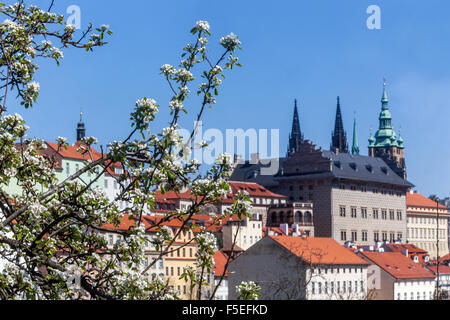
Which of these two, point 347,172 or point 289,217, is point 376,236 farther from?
point 289,217

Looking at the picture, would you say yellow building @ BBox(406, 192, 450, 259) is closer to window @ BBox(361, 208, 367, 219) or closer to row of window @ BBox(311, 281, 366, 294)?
window @ BBox(361, 208, 367, 219)

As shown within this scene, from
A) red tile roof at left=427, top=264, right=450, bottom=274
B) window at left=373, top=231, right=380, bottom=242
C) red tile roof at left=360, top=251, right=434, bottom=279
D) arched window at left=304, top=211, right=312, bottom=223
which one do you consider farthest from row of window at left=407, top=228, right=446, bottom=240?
red tile roof at left=360, top=251, right=434, bottom=279

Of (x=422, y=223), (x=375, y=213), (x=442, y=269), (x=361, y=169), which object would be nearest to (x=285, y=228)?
(x=442, y=269)

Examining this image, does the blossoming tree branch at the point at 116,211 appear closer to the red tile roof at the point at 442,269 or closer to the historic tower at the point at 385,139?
the red tile roof at the point at 442,269

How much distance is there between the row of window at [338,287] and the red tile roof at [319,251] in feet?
6.23

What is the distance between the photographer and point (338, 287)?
7906 cm

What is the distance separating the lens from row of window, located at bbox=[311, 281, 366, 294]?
2987 inches

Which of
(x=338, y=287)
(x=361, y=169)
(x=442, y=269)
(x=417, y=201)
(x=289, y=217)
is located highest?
(x=417, y=201)

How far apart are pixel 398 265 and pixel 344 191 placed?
34666 mm

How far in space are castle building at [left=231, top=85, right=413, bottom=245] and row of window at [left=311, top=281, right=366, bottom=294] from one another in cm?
3822
